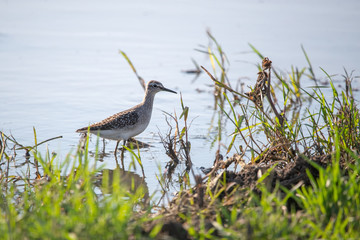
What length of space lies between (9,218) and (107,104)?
6.70 metres

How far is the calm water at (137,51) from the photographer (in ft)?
30.3

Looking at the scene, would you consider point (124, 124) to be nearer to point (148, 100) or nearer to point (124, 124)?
point (124, 124)

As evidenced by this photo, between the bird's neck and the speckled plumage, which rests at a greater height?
the bird's neck

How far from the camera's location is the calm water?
9.23 m

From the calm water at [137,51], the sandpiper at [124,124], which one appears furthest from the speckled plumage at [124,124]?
the calm water at [137,51]

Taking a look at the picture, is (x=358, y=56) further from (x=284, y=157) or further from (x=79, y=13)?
(x=79, y=13)

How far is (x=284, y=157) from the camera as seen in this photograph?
5.95 meters

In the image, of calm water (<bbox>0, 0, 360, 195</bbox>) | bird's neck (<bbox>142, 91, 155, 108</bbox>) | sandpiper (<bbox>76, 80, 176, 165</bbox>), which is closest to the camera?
sandpiper (<bbox>76, 80, 176, 165</bbox>)

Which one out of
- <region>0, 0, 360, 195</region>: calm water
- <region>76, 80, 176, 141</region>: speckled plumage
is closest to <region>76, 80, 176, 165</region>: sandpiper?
<region>76, 80, 176, 141</region>: speckled plumage

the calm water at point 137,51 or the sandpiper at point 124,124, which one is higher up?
the calm water at point 137,51

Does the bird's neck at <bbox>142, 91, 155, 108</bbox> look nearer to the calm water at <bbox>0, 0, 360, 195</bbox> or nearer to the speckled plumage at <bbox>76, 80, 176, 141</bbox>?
the speckled plumage at <bbox>76, 80, 176, 141</bbox>

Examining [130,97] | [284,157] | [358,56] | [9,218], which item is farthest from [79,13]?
[9,218]

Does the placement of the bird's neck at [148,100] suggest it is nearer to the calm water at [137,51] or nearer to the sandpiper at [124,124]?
the sandpiper at [124,124]

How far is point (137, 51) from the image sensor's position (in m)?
13.6
